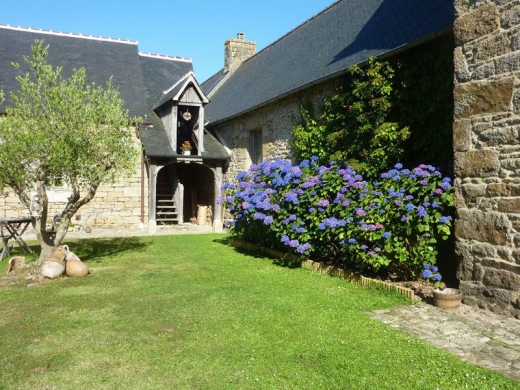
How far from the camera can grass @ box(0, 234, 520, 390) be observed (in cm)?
310

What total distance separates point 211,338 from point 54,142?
4.02 m

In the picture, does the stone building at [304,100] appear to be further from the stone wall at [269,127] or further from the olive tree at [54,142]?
the olive tree at [54,142]

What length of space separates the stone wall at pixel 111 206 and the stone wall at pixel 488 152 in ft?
31.5

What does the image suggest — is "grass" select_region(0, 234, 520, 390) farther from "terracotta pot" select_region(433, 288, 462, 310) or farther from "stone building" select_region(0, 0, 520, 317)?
"stone building" select_region(0, 0, 520, 317)

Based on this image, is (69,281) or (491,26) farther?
(69,281)

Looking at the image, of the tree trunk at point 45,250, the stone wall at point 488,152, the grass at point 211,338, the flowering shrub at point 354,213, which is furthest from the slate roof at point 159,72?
the stone wall at point 488,152

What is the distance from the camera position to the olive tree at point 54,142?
20.1 ft

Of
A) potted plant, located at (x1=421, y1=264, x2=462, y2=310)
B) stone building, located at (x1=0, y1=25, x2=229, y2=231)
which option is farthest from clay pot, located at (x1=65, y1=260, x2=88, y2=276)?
stone building, located at (x1=0, y1=25, x2=229, y2=231)

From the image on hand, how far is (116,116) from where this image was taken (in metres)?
7.09

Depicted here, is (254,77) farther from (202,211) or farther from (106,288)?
(106,288)

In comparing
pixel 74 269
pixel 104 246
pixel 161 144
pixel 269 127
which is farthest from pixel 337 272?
pixel 161 144

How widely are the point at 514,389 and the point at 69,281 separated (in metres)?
5.51

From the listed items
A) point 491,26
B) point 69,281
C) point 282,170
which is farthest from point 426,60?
point 69,281

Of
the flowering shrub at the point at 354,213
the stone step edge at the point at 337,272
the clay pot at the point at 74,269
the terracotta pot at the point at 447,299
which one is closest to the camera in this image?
the terracotta pot at the point at 447,299
